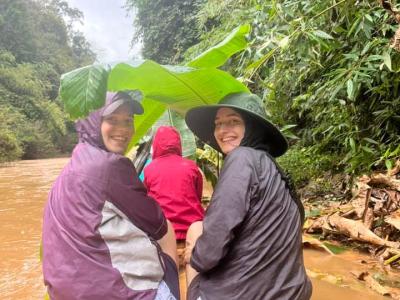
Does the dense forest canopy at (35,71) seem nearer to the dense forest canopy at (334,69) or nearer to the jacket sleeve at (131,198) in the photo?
the dense forest canopy at (334,69)

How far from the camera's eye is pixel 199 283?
155cm

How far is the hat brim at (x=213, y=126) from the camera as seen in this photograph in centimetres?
165

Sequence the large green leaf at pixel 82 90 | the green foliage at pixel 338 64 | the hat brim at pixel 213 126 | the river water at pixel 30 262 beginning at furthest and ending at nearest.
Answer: the green foliage at pixel 338 64, the river water at pixel 30 262, the hat brim at pixel 213 126, the large green leaf at pixel 82 90

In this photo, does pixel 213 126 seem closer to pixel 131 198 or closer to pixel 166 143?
pixel 131 198

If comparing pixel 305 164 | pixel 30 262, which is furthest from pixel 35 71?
pixel 30 262

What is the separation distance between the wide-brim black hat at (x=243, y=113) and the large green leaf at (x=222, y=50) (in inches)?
10.4

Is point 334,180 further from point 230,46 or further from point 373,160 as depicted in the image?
point 230,46

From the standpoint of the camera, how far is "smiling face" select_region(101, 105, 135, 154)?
1559 millimetres

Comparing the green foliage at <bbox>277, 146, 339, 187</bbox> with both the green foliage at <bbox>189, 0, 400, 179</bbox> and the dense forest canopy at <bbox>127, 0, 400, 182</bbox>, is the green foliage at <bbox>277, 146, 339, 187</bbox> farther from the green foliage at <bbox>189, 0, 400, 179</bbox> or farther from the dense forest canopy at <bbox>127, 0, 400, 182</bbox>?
the green foliage at <bbox>189, 0, 400, 179</bbox>

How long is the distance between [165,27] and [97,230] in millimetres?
13861

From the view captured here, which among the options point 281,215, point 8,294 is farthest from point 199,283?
point 8,294

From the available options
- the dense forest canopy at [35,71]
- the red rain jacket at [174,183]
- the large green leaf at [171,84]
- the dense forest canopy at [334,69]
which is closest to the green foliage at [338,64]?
the dense forest canopy at [334,69]

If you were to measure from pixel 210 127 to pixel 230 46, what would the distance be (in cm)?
45

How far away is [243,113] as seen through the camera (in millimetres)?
1678
